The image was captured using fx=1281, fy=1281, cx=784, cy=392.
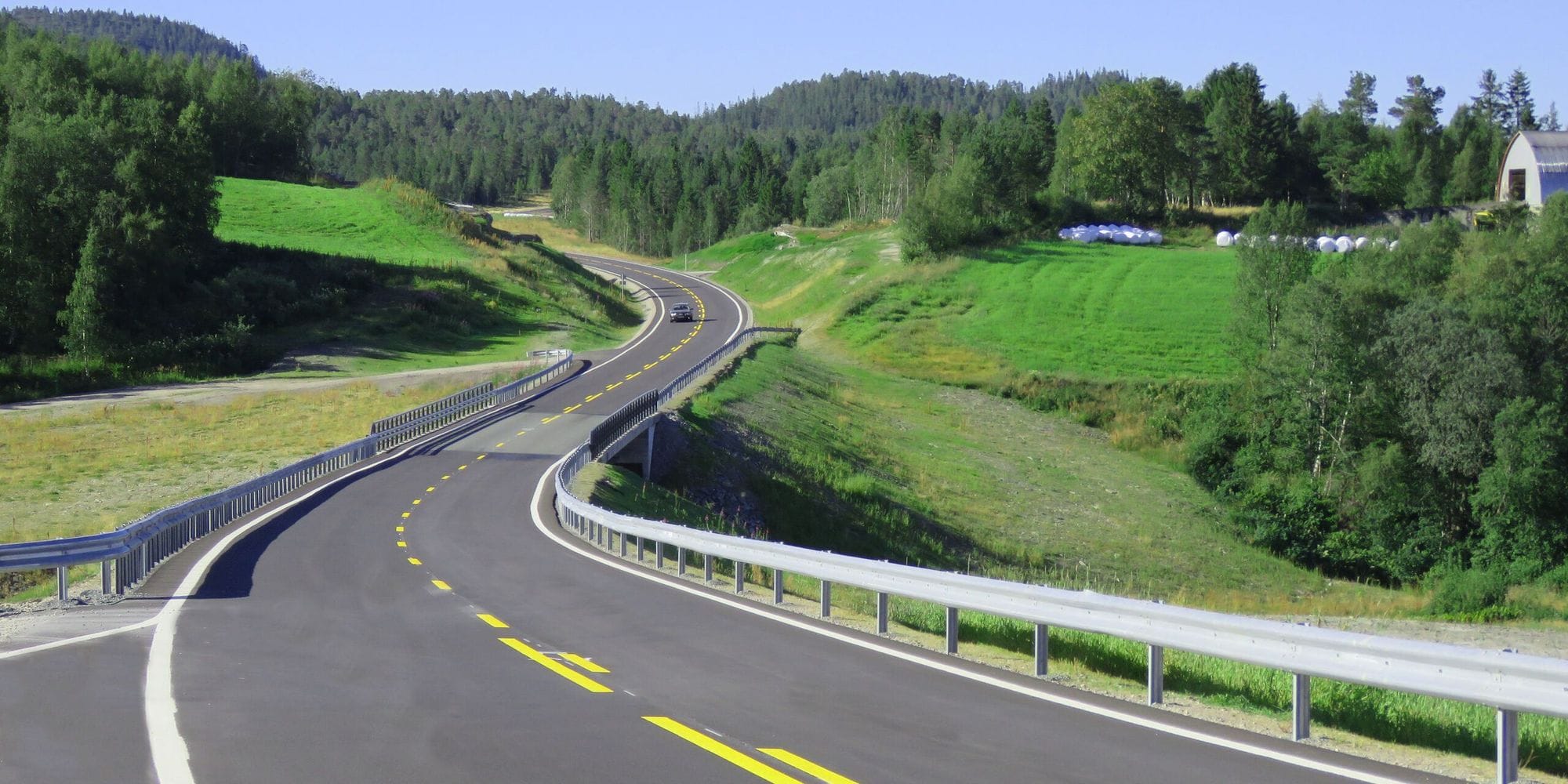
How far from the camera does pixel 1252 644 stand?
339 inches

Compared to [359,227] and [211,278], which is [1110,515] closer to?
[211,278]

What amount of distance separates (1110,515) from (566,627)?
34.1m

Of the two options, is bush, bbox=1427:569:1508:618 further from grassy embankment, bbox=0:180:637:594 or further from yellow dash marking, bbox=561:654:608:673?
grassy embankment, bbox=0:180:637:594

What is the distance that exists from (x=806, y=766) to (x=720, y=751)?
2.05 feet

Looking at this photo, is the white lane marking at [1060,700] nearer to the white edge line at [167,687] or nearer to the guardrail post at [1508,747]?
the guardrail post at [1508,747]

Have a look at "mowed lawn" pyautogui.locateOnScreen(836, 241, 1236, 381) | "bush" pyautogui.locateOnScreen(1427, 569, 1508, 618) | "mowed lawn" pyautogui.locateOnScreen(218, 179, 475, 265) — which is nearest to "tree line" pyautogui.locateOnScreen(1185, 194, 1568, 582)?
"bush" pyautogui.locateOnScreen(1427, 569, 1508, 618)

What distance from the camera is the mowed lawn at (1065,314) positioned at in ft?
223

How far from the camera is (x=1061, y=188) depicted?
4724 inches

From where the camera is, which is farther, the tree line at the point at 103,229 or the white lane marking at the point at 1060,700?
the tree line at the point at 103,229

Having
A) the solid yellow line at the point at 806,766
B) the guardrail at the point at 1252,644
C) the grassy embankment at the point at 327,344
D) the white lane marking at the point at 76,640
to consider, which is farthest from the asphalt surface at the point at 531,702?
the grassy embankment at the point at 327,344

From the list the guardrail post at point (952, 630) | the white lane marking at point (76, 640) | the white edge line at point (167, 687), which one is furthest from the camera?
the guardrail post at point (952, 630)

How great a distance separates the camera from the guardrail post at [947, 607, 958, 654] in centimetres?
1138

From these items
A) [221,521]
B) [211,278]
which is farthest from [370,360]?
[221,521]

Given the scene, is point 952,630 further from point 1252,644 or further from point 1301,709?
point 1301,709
